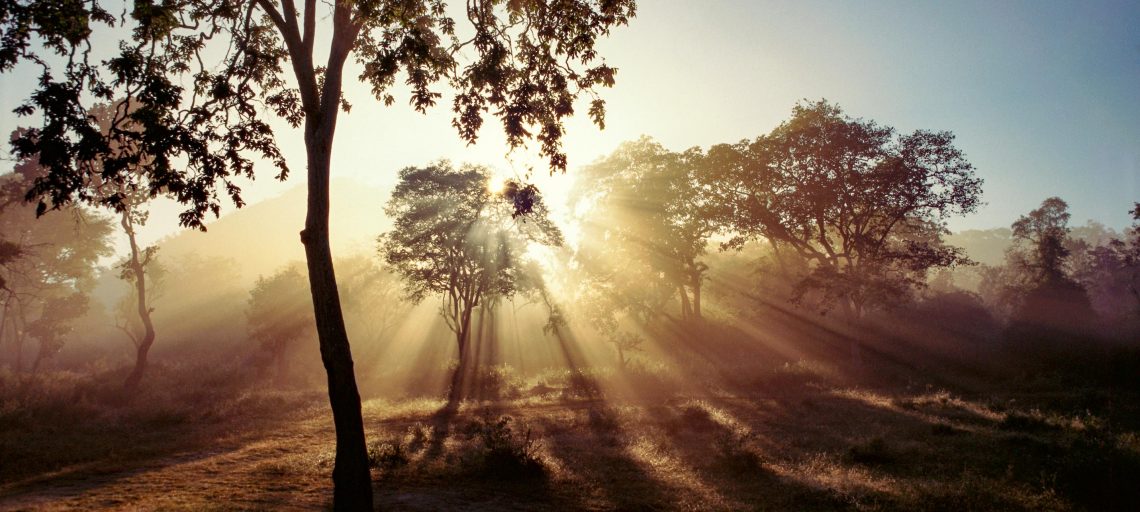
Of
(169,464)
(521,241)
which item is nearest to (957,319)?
(521,241)

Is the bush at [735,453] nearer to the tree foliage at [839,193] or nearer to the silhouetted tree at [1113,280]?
the tree foliage at [839,193]

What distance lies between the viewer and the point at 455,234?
28.1 m

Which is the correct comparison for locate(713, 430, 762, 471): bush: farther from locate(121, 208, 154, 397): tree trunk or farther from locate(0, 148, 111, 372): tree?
locate(0, 148, 111, 372): tree

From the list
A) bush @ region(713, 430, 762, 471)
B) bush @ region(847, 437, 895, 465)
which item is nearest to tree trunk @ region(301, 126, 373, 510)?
bush @ region(713, 430, 762, 471)

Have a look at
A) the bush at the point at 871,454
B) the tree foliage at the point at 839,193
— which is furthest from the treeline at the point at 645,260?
the bush at the point at 871,454

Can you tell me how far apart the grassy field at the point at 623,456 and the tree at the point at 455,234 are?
9.20 meters

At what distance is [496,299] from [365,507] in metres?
23.8

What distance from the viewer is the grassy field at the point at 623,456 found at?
8.88 m

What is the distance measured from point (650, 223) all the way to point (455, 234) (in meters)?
16.4

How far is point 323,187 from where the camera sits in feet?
29.5

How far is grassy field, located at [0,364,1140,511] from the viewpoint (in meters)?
8.88

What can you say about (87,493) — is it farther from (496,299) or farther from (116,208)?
(496,299)

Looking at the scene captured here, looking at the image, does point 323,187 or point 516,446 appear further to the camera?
point 516,446

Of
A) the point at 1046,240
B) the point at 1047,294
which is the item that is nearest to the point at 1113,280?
the point at 1046,240
